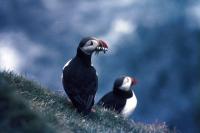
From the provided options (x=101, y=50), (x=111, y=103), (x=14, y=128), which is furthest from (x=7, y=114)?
(x=111, y=103)

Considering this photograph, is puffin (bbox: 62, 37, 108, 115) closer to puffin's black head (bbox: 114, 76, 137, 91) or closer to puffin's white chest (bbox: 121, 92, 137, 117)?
puffin's white chest (bbox: 121, 92, 137, 117)

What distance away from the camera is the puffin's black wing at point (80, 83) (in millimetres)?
13852

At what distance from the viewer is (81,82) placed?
1410 cm

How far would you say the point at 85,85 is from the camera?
1408 cm

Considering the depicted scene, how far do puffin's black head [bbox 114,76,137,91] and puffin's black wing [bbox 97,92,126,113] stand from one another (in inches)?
12.5

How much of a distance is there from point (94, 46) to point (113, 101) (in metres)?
3.49

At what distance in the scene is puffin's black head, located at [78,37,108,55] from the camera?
14375 mm

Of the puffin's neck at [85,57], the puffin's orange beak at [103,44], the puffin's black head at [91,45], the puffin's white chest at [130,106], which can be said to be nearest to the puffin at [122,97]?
the puffin's white chest at [130,106]

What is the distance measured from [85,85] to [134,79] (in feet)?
15.0

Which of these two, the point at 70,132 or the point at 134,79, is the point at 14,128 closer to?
the point at 70,132

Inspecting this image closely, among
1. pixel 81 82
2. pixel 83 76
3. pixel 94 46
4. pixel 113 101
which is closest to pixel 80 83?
pixel 81 82

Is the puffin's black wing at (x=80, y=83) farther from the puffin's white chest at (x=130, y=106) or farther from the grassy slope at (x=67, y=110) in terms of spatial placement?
the puffin's white chest at (x=130, y=106)

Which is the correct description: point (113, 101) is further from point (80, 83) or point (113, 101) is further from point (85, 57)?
point (80, 83)

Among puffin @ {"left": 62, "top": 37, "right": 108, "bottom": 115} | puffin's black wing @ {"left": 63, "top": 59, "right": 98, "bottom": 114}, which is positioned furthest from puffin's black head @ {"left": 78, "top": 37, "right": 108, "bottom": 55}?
puffin's black wing @ {"left": 63, "top": 59, "right": 98, "bottom": 114}
